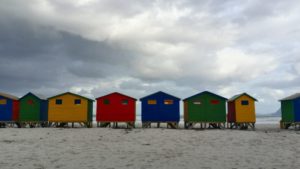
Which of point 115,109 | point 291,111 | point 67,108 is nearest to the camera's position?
point 115,109

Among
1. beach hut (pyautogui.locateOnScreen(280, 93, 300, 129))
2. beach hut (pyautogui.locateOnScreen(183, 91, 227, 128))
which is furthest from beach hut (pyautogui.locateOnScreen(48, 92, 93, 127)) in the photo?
beach hut (pyautogui.locateOnScreen(280, 93, 300, 129))

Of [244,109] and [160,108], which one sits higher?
[160,108]

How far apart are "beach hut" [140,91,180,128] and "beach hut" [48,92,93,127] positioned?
666 centimetres

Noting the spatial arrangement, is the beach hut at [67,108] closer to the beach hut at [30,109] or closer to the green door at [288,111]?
the beach hut at [30,109]

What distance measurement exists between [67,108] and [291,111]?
981 inches

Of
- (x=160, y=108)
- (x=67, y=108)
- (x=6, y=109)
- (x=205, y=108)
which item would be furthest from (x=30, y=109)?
(x=205, y=108)

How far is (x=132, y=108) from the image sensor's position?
108 feet

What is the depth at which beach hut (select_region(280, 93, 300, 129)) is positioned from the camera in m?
33.3

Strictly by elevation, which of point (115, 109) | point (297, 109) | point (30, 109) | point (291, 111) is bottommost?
point (291, 111)

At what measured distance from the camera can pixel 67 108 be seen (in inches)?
1310

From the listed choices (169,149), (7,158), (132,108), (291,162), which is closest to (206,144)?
(169,149)

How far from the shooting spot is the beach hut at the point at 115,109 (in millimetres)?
32875

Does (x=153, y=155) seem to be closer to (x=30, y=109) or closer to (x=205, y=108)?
(x=205, y=108)

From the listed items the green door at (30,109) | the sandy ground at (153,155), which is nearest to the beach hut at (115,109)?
the green door at (30,109)
